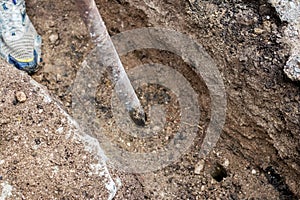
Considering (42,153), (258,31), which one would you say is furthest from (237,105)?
(42,153)

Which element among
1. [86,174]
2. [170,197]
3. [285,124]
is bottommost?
[170,197]

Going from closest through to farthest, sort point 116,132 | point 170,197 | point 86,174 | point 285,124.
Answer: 1. point 86,174
2. point 285,124
3. point 170,197
4. point 116,132

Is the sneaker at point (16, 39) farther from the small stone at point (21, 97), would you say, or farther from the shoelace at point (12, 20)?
the small stone at point (21, 97)

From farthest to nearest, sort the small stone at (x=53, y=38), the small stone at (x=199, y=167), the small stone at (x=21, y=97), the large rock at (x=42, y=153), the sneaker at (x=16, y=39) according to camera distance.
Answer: the small stone at (x=53, y=38)
the sneaker at (x=16, y=39)
the small stone at (x=199, y=167)
the small stone at (x=21, y=97)
the large rock at (x=42, y=153)

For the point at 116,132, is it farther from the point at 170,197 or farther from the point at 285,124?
the point at 285,124

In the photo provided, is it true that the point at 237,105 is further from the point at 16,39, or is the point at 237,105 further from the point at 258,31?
the point at 16,39

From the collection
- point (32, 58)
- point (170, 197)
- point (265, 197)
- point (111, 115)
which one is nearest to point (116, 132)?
point (111, 115)

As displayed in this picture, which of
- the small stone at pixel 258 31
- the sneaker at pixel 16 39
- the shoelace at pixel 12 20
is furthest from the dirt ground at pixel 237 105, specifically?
the shoelace at pixel 12 20
